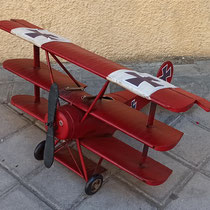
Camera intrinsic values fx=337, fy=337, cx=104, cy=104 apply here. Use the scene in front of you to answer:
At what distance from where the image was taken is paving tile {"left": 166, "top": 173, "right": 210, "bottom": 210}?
3451mm

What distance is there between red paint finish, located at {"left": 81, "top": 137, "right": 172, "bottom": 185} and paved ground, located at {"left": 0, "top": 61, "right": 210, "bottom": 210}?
0.33 meters

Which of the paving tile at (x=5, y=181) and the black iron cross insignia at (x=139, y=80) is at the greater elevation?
the black iron cross insignia at (x=139, y=80)

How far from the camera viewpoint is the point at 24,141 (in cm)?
416

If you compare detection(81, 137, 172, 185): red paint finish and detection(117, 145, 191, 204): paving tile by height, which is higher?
detection(81, 137, 172, 185): red paint finish

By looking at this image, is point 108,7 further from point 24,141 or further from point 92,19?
point 24,141

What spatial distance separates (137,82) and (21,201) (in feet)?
5.56

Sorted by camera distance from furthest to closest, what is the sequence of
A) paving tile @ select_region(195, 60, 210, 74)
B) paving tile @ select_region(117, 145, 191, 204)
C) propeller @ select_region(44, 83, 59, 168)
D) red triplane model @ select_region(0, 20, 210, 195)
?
paving tile @ select_region(195, 60, 210, 74), paving tile @ select_region(117, 145, 191, 204), propeller @ select_region(44, 83, 59, 168), red triplane model @ select_region(0, 20, 210, 195)

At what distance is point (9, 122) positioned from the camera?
4441 mm

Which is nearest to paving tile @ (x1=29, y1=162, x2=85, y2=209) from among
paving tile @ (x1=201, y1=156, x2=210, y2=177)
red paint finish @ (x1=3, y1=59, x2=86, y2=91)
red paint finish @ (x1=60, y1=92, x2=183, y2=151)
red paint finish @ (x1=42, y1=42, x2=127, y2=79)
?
red paint finish @ (x1=60, y1=92, x2=183, y2=151)

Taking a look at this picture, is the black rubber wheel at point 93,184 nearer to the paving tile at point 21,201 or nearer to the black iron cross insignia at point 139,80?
the paving tile at point 21,201

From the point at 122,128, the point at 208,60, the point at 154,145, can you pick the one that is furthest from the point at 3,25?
the point at 208,60

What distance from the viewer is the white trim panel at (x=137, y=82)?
9.23ft

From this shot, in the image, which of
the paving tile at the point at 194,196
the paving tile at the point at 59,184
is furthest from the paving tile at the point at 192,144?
the paving tile at the point at 59,184

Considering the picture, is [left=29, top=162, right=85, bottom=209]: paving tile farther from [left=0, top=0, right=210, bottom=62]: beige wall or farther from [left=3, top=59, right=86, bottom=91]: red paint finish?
[left=0, top=0, right=210, bottom=62]: beige wall
